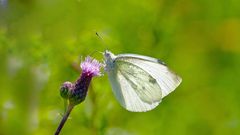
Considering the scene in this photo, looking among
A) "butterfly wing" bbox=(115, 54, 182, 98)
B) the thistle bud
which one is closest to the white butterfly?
"butterfly wing" bbox=(115, 54, 182, 98)

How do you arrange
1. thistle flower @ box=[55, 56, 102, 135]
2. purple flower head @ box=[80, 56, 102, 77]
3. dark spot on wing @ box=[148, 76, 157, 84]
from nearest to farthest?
thistle flower @ box=[55, 56, 102, 135] < purple flower head @ box=[80, 56, 102, 77] < dark spot on wing @ box=[148, 76, 157, 84]

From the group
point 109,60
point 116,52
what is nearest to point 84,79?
point 109,60

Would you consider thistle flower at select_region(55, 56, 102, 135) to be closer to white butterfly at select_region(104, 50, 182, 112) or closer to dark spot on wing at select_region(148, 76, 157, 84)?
white butterfly at select_region(104, 50, 182, 112)

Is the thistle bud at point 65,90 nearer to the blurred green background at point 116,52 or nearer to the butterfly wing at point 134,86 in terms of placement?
the butterfly wing at point 134,86

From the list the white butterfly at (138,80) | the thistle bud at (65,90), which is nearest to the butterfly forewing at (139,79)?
the white butterfly at (138,80)

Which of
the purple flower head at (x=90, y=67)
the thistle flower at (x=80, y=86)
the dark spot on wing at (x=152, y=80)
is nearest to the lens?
the thistle flower at (x=80, y=86)

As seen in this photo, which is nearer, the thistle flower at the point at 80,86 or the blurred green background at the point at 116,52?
the thistle flower at the point at 80,86

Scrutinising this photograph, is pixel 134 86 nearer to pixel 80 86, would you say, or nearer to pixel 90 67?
pixel 90 67

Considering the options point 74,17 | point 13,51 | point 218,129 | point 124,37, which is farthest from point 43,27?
point 218,129

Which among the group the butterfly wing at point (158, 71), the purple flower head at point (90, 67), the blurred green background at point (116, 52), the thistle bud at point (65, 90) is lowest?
the thistle bud at point (65, 90)
